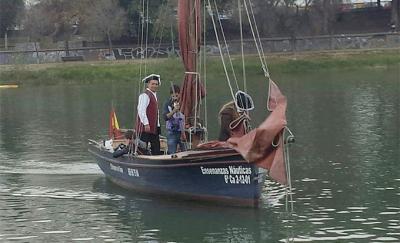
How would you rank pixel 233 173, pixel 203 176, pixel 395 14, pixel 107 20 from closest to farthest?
pixel 233 173 → pixel 203 176 → pixel 107 20 → pixel 395 14

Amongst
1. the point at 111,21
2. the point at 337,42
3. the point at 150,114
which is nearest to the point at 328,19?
the point at 337,42

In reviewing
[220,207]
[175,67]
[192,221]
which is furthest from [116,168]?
[175,67]

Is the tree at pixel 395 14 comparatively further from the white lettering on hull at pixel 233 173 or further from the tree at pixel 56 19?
the white lettering on hull at pixel 233 173

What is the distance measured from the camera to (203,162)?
1884 centimetres

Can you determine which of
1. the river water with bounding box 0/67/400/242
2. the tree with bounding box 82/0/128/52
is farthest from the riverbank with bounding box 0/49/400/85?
the river water with bounding box 0/67/400/242

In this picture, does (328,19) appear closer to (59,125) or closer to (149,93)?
(59,125)

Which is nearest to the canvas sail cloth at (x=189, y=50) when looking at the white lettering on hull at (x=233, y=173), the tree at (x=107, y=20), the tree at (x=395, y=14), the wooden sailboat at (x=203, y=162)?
the wooden sailboat at (x=203, y=162)

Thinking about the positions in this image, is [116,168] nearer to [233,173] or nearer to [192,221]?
[192,221]

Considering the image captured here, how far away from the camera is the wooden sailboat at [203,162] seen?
57.4 feet

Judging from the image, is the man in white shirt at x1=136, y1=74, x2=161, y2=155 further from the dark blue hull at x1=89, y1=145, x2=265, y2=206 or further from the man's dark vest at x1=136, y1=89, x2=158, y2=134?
the dark blue hull at x1=89, y1=145, x2=265, y2=206

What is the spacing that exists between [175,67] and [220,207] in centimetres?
5282

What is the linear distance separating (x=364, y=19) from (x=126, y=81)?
32.7m

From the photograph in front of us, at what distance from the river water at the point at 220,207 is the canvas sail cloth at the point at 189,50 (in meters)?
2.58

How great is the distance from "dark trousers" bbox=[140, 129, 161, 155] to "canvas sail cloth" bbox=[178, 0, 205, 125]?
39.8 inches
